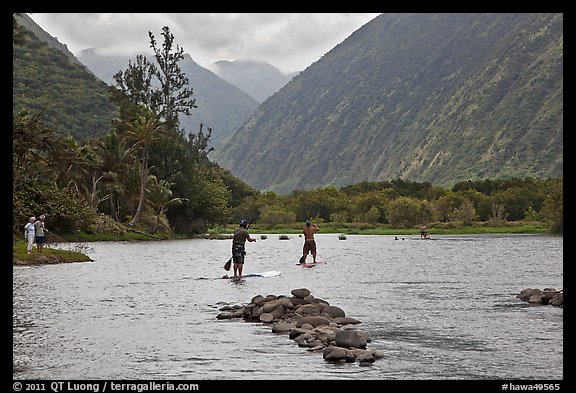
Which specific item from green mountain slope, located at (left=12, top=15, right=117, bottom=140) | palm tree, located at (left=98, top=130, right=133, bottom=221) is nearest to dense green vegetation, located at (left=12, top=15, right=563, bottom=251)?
palm tree, located at (left=98, top=130, right=133, bottom=221)

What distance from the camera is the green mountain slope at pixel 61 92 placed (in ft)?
415

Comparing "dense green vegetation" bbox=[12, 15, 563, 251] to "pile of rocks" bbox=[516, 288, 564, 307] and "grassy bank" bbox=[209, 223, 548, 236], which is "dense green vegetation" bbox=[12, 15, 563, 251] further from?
"pile of rocks" bbox=[516, 288, 564, 307]

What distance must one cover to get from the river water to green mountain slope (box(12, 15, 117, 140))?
88.8m

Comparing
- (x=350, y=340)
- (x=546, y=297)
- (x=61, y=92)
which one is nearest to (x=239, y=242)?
(x=546, y=297)

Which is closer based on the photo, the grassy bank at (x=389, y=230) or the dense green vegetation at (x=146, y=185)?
the dense green vegetation at (x=146, y=185)

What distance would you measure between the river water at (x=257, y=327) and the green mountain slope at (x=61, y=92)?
88.8 m

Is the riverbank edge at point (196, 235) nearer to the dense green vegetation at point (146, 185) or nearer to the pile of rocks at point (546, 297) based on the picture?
the dense green vegetation at point (146, 185)

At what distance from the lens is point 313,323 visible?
20.3 metres

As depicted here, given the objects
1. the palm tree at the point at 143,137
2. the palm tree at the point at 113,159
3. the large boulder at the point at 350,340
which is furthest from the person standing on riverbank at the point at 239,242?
the palm tree at the point at 143,137
